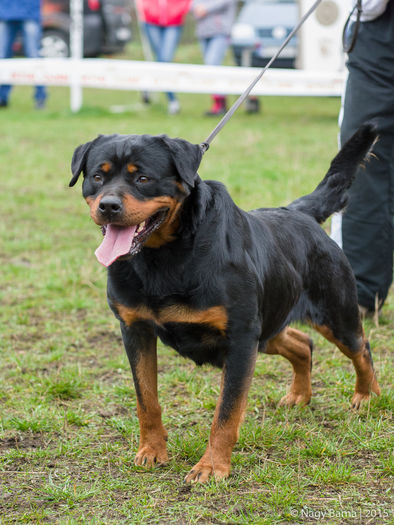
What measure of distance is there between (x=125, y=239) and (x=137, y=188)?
205mm

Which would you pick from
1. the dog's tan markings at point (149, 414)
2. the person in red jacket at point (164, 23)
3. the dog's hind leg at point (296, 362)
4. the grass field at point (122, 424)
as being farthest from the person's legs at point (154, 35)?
the dog's tan markings at point (149, 414)

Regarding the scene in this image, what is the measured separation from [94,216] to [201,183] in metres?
0.49

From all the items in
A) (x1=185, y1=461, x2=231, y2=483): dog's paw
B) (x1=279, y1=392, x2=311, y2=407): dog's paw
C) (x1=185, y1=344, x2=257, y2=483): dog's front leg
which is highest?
(x1=185, y1=344, x2=257, y2=483): dog's front leg

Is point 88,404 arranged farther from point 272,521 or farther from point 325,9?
point 325,9

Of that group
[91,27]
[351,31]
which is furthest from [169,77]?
[91,27]

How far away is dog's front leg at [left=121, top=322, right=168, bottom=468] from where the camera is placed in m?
3.19

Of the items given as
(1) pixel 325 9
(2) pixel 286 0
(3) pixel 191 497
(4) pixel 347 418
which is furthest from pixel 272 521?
(2) pixel 286 0

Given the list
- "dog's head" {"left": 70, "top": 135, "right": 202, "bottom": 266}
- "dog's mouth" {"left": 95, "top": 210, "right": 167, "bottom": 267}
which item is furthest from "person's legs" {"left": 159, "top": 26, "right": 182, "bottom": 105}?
"dog's mouth" {"left": 95, "top": 210, "right": 167, "bottom": 267}

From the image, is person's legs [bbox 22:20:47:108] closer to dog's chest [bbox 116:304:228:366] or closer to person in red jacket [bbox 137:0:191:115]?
person in red jacket [bbox 137:0:191:115]

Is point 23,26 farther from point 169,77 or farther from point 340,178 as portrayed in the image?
point 340,178

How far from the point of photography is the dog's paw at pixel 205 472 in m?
3.03

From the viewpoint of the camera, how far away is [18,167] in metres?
9.24

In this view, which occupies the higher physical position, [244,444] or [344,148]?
[344,148]

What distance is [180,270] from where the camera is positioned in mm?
2994
